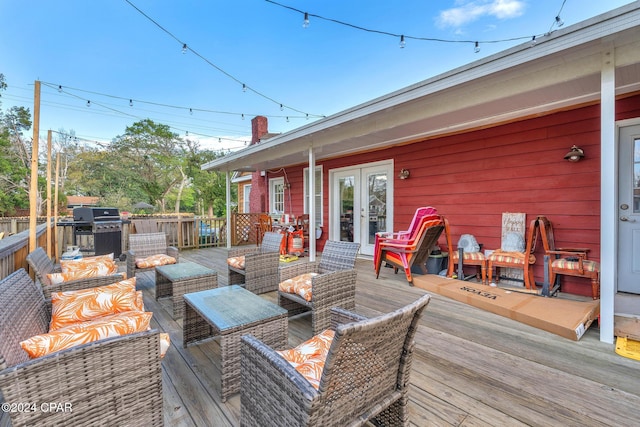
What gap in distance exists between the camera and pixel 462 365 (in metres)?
1.97

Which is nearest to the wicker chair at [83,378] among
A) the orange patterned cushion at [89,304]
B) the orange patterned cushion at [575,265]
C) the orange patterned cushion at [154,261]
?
the orange patterned cushion at [89,304]

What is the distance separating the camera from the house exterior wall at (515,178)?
346 centimetres

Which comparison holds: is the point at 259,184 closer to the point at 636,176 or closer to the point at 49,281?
the point at 49,281

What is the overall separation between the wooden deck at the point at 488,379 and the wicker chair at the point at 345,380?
16.1 inches

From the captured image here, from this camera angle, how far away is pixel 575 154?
3.46 m

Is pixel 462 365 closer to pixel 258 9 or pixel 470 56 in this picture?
pixel 470 56

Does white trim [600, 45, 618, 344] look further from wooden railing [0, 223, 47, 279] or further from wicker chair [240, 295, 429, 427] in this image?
wooden railing [0, 223, 47, 279]

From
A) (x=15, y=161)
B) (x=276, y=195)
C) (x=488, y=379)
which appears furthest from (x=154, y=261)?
(x=15, y=161)

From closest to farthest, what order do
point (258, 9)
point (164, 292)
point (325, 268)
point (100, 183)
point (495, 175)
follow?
point (325, 268)
point (164, 292)
point (495, 175)
point (258, 9)
point (100, 183)

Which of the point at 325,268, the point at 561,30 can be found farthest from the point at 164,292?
the point at 561,30

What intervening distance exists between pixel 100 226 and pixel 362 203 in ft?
16.8

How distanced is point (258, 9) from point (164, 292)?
5423 mm

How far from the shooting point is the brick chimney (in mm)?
9234

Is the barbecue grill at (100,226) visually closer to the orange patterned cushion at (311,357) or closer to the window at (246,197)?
the orange patterned cushion at (311,357)
